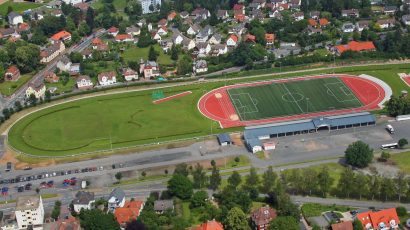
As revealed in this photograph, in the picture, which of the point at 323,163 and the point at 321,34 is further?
the point at 321,34

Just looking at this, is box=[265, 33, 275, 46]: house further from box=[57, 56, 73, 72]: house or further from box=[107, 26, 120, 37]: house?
box=[57, 56, 73, 72]: house

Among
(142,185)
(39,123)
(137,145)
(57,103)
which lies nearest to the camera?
(142,185)

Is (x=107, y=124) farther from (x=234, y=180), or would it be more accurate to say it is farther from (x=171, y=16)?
(x=171, y=16)

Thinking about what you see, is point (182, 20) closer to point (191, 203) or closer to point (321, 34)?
point (321, 34)

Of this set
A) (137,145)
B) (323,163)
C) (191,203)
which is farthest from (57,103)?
(323,163)

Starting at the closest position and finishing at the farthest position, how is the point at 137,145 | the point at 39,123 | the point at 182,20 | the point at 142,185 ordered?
the point at 142,185 → the point at 137,145 → the point at 39,123 → the point at 182,20

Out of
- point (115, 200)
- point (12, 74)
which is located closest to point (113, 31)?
point (12, 74)

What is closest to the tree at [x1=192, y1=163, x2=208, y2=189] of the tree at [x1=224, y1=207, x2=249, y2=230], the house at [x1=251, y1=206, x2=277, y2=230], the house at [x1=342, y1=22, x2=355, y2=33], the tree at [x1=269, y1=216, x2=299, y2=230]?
the house at [x1=251, y1=206, x2=277, y2=230]

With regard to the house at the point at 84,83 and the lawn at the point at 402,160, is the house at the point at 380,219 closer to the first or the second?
the lawn at the point at 402,160
